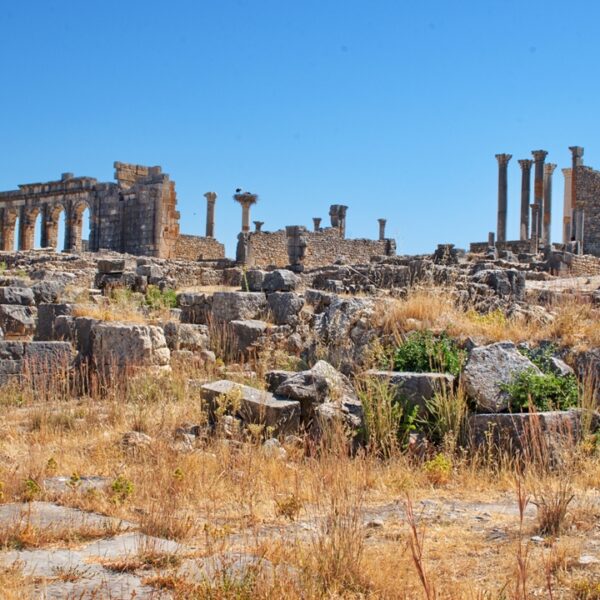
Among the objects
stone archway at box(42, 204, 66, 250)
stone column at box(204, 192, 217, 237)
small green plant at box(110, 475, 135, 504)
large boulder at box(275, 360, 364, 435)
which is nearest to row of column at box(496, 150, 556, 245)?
stone column at box(204, 192, 217, 237)

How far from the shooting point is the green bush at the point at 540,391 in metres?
6.93

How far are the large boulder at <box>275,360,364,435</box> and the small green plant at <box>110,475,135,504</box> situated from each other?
2.21 m

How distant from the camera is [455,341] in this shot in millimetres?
8602

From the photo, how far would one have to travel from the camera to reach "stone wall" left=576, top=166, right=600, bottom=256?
42.3 m

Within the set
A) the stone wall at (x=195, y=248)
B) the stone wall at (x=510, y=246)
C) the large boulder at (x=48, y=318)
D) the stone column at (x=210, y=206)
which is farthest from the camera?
the stone column at (x=210, y=206)

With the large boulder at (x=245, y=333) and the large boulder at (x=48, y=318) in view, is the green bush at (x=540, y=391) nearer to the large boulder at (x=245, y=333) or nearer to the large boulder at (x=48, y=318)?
the large boulder at (x=245, y=333)

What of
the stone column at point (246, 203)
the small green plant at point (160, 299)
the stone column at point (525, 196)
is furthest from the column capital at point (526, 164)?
the small green plant at point (160, 299)

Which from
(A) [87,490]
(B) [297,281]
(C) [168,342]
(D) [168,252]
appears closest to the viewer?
(A) [87,490]

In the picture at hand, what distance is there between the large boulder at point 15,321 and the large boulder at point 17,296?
2.69 feet

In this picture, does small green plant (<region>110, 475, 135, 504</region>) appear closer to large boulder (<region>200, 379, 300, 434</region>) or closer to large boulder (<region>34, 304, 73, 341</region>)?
large boulder (<region>200, 379, 300, 434</region>)

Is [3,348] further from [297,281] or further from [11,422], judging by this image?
[297,281]

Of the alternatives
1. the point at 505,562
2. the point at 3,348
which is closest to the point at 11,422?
the point at 3,348

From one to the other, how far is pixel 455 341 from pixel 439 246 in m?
19.8

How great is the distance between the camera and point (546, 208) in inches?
1620
